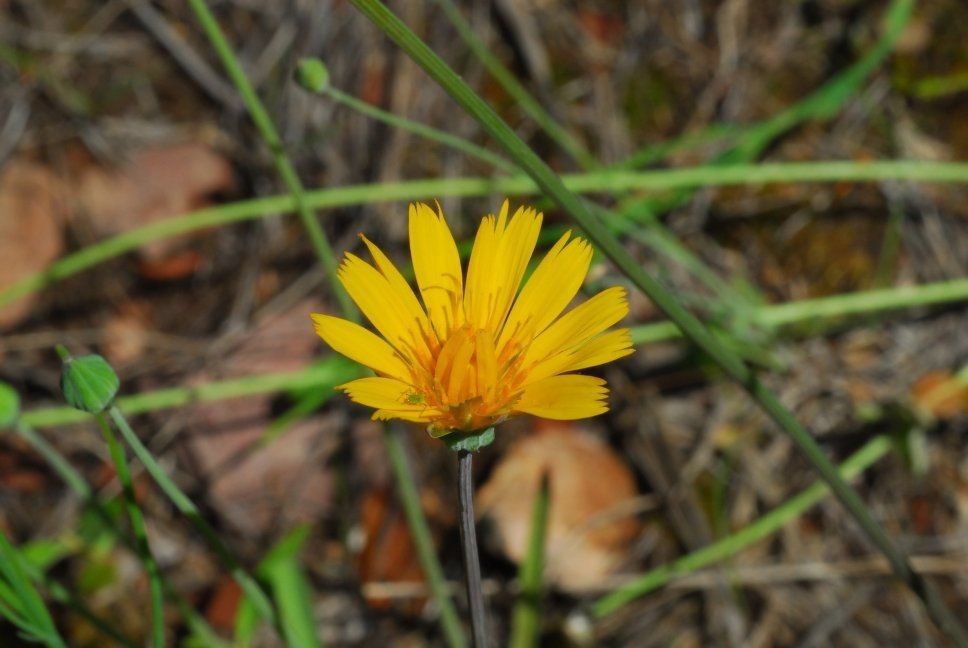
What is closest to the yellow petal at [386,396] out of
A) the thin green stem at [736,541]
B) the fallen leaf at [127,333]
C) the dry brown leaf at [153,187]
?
the thin green stem at [736,541]

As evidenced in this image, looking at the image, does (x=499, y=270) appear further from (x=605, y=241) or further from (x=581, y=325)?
(x=605, y=241)

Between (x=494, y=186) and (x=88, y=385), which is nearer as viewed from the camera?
(x=88, y=385)

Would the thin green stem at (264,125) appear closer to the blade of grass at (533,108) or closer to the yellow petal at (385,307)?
the yellow petal at (385,307)

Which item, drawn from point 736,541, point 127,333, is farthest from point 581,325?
point 127,333

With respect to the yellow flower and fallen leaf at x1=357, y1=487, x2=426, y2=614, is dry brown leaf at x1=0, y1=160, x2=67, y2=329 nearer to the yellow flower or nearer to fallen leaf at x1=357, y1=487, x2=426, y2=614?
fallen leaf at x1=357, y1=487, x2=426, y2=614

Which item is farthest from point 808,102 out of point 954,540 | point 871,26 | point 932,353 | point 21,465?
point 21,465
